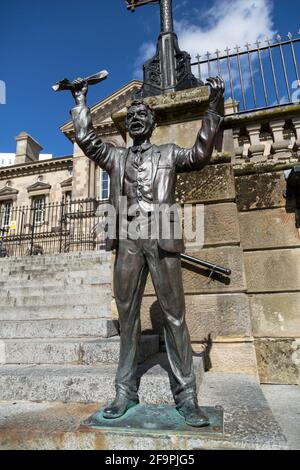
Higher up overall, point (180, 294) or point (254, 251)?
point (254, 251)

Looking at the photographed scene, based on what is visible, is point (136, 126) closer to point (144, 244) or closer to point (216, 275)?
point (144, 244)

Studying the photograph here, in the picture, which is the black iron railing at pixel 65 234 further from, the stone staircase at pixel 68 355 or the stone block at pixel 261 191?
the stone block at pixel 261 191

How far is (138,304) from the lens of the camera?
2543 mm

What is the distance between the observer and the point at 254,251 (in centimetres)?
428

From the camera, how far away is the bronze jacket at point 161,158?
8.04 ft

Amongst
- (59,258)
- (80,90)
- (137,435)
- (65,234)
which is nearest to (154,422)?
(137,435)

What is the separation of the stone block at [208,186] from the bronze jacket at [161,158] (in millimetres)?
1746

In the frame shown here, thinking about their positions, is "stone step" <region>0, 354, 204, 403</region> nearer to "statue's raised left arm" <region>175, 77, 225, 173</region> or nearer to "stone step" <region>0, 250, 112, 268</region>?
"statue's raised left arm" <region>175, 77, 225, 173</region>

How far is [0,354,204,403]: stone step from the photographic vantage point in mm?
2602

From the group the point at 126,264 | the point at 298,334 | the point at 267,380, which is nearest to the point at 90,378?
the point at 126,264

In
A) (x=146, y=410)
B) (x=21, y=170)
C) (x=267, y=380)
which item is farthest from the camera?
(x=21, y=170)

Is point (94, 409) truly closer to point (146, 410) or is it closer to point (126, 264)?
point (146, 410)

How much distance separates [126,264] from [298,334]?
272 centimetres

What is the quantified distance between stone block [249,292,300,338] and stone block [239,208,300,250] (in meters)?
0.68
